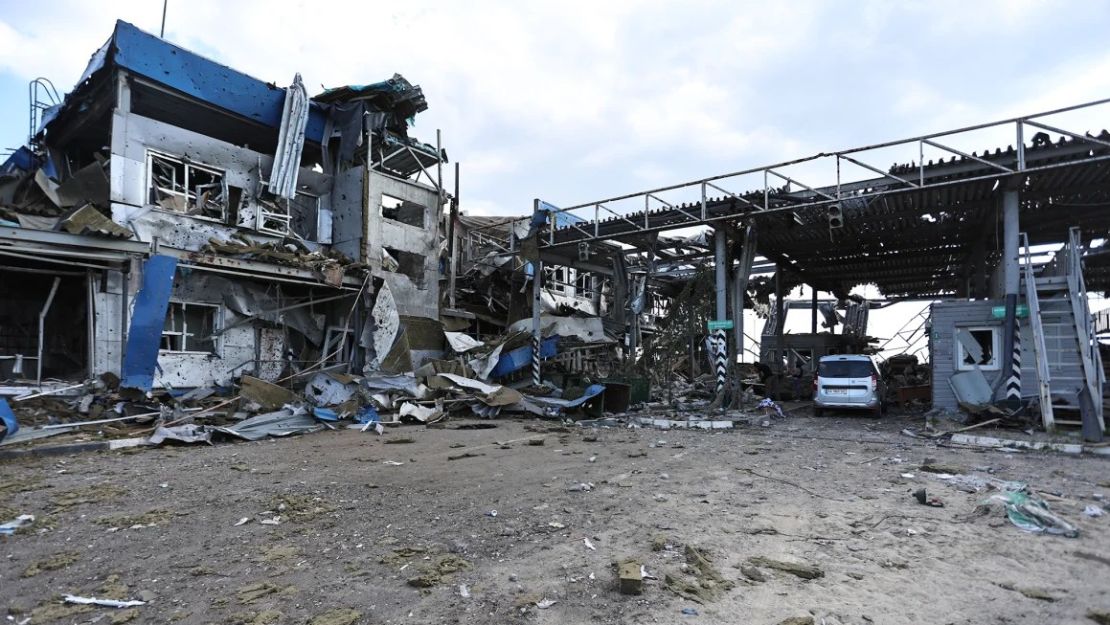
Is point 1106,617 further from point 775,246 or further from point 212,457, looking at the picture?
point 775,246

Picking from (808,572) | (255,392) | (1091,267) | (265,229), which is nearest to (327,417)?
(255,392)

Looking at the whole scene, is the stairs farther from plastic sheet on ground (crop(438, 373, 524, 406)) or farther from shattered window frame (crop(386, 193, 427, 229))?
shattered window frame (crop(386, 193, 427, 229))

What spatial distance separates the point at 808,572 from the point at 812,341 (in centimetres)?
2475

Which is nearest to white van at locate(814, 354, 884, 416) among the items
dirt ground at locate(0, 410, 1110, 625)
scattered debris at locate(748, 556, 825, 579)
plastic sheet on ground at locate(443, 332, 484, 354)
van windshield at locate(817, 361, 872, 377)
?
van windshield at locate(817, 361, 872, 377)

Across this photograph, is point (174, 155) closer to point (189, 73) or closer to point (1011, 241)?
point (189, 73)

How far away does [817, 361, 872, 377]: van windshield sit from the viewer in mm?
16422

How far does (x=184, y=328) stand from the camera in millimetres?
15625

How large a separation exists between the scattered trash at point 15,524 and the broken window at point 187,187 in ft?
39.7

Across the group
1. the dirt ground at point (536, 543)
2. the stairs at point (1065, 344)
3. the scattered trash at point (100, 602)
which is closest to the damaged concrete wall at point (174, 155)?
the dirt ground at point (536, 543)

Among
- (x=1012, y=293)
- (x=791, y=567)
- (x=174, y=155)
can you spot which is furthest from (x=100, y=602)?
(x=1012, y=293)

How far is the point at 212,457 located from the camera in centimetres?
955

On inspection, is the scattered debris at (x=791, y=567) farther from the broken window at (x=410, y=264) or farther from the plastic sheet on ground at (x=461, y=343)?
the broken window at (x=410, y=264)

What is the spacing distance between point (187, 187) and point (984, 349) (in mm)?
21761

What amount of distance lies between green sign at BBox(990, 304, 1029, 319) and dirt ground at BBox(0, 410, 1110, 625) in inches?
220
